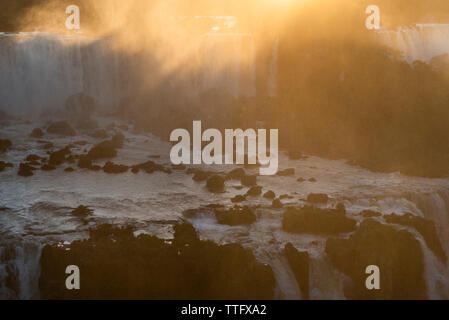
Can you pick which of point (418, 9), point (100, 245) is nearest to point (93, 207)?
point (100, 245)

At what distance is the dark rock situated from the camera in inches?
1164

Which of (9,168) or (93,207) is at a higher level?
(9,168)

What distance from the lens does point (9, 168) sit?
32844mm

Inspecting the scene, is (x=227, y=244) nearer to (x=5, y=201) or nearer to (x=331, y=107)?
(x=5, y=201)

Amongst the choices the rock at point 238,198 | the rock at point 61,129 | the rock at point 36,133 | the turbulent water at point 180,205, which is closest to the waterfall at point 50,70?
the rock at point 61,129

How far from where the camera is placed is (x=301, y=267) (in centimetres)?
2072

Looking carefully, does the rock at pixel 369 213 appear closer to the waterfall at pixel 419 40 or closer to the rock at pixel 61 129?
the waterfall at pixel 419 40

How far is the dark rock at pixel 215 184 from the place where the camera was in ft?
97.0

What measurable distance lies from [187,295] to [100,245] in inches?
136

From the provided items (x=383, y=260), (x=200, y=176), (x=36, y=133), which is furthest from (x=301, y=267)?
(x=36, y=133)

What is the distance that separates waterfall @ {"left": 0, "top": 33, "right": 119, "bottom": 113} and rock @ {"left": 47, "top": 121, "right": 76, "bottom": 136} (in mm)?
4314

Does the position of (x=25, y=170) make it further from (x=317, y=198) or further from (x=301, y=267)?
(x=301, y=267)

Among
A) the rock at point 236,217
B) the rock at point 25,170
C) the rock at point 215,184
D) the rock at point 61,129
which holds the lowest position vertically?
the rock at point 236,217

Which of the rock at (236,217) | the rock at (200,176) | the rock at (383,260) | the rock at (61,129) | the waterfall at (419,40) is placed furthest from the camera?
the waterfall at (419,40)
